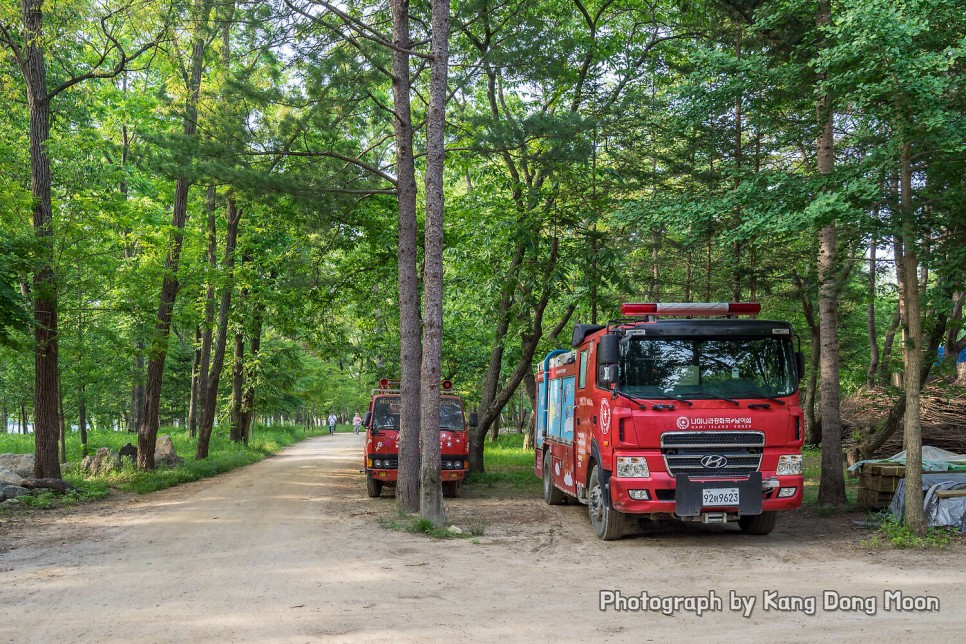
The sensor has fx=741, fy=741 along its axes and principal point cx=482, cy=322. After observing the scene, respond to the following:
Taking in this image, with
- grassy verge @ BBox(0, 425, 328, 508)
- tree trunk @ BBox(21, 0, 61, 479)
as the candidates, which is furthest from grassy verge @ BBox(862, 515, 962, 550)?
tree trunk @ BBox(21, 0, 61, 479)

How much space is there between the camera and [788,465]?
960 centimetres

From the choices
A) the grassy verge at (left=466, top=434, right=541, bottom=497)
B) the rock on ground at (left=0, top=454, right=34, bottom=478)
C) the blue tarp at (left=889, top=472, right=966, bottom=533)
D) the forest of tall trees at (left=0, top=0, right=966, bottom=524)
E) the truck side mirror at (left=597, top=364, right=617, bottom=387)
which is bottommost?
the grassy verge at (left=466, top=434, right=541, bottom=497)

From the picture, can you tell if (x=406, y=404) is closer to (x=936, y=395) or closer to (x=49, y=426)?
(x=49, y=426)

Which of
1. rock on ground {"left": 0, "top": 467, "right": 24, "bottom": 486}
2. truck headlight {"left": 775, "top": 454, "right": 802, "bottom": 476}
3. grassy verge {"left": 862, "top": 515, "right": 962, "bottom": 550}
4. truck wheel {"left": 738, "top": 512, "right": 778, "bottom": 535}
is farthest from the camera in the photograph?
rock on ground {"left": 0, "top": 467, "right": 24, "bottom": 486}

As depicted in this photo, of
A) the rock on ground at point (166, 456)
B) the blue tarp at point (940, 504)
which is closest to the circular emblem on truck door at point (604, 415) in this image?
the blue tarp at point (940, 504)

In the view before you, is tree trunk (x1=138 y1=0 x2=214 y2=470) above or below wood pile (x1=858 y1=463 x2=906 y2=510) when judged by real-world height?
above

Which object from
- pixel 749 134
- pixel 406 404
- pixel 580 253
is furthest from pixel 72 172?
pixel 749 134

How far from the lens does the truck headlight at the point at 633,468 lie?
30.8 ft

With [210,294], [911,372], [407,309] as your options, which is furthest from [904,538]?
[210,294]

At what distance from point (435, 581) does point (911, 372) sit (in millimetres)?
6765

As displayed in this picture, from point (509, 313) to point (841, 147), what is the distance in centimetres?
829

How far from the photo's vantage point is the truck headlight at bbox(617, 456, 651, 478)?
9383 millimetres

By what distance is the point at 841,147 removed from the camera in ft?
53.3

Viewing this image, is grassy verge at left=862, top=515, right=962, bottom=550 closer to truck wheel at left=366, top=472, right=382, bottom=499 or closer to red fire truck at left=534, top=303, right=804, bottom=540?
red fire truck at left=534, top=303, right=804, bottom=540
